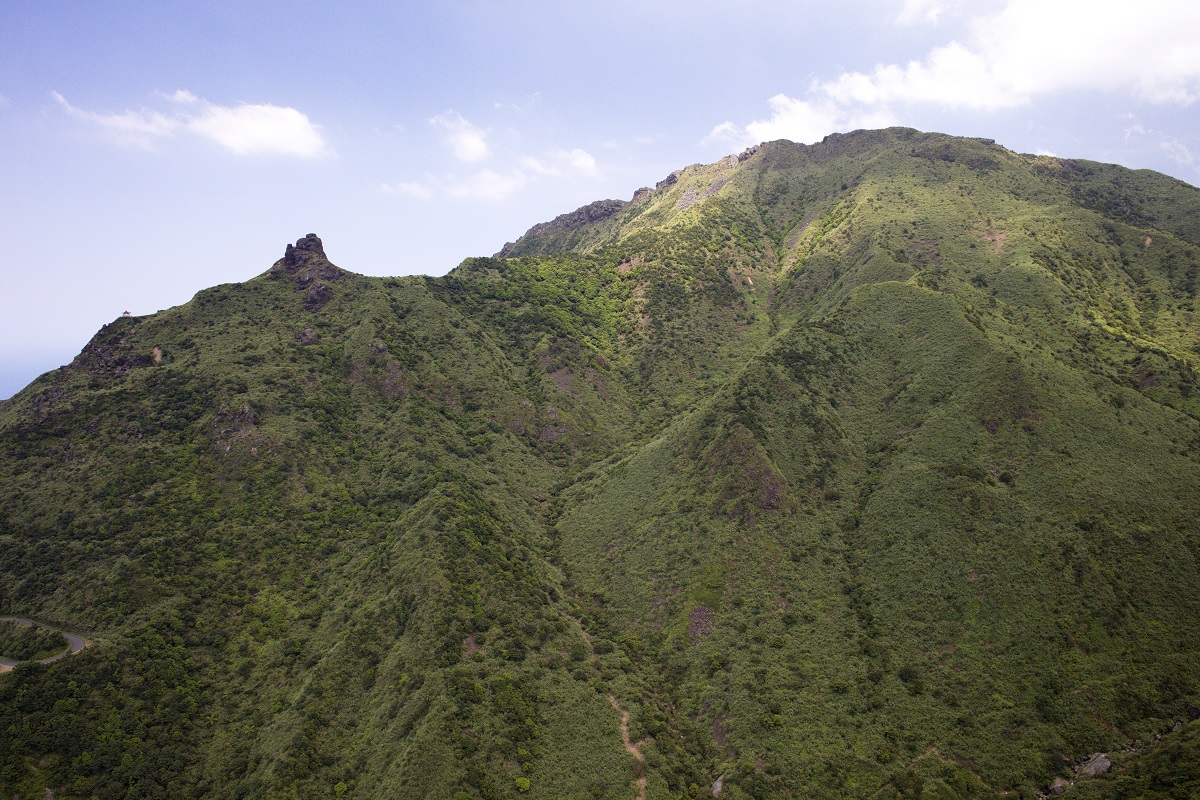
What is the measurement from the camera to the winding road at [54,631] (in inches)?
2579

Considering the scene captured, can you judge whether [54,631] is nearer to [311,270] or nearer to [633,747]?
[633,747]

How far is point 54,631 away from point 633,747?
75.6m

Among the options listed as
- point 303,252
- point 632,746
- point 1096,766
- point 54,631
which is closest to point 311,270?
point 303,252

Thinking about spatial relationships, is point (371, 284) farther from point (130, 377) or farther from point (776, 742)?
point (776, 742)

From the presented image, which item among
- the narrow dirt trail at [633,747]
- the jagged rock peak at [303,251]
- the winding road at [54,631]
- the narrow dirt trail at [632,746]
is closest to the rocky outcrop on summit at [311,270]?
the jagged rock peak at [303,251]

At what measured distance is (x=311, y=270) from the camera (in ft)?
479

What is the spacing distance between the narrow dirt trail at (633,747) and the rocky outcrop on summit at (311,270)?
11877 cm

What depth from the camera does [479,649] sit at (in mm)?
71000

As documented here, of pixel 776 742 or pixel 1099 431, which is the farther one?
pixel 1099 431

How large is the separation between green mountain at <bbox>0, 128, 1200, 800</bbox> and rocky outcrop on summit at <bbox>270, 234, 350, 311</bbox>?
1.30 meters

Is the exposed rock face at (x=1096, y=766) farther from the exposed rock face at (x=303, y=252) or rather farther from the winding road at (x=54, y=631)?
the exposed rock face at (x=303, y=252)

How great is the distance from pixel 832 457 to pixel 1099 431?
122 feet

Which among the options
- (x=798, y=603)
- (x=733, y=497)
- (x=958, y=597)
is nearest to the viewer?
(x=958, y=597)

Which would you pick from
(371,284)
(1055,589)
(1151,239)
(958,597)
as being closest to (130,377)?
(371,284)
